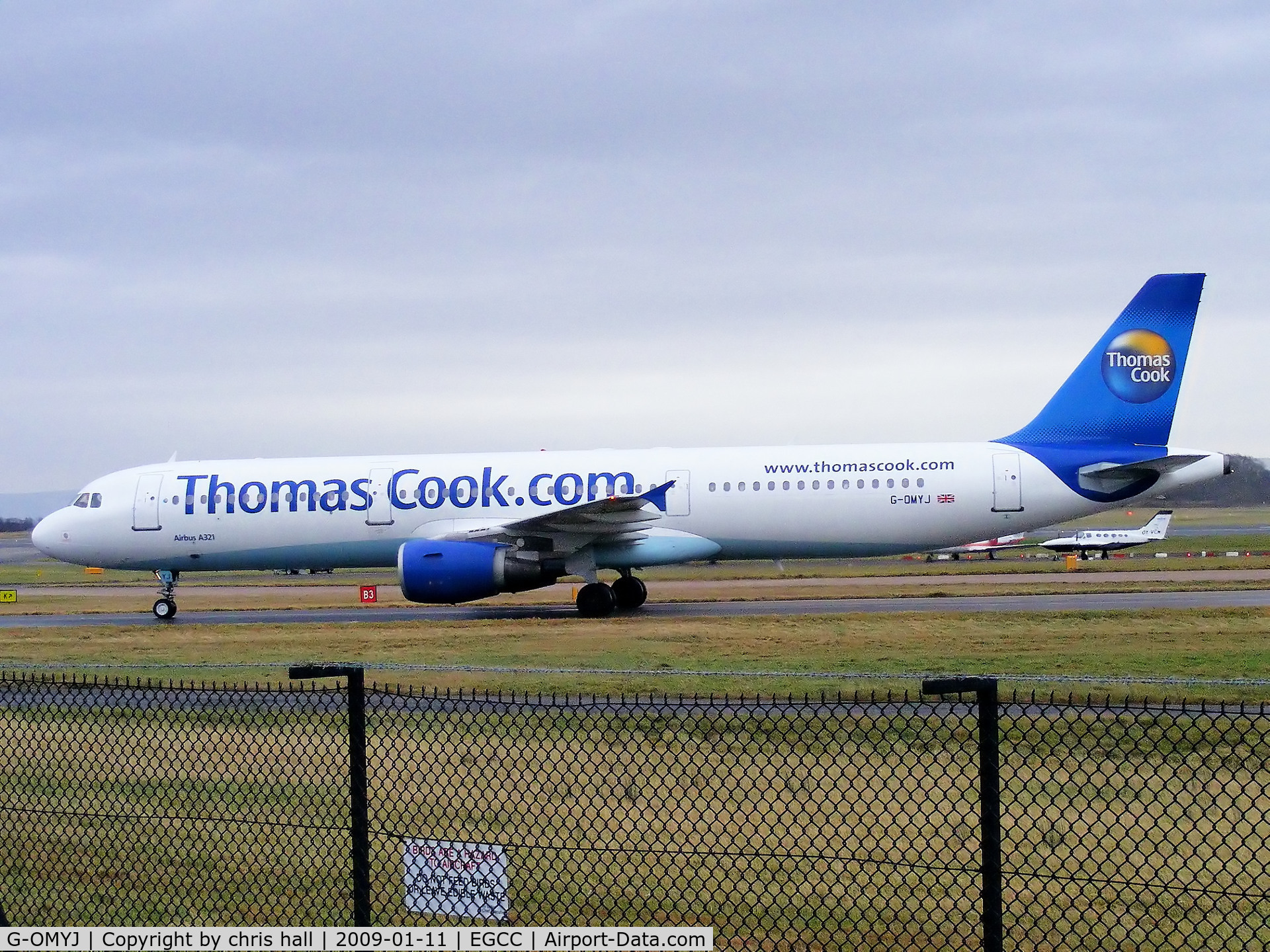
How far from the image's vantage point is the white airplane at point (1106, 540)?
167 ft

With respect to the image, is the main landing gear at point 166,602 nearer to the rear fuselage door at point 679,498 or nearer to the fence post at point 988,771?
the rear fuselage door at point 679,498

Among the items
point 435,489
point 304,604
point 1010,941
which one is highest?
point 435,489

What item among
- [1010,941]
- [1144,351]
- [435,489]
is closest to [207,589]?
[435,489]

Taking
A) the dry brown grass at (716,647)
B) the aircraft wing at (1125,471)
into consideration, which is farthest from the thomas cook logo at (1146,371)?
the dry brown grass at (716,647)

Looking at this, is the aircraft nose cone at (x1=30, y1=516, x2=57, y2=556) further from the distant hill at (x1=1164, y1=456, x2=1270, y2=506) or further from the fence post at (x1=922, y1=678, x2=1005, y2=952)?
the distant hill at (x1=1164, y1=456, x2=1270, y2=506)

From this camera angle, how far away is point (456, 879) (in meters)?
5.93

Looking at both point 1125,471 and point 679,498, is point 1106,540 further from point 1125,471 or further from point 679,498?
point 679,498

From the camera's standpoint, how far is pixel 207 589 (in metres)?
42.6

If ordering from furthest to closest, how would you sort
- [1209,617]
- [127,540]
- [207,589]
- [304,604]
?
[207,589] → [304,604] → [127,540] → [1209,617]

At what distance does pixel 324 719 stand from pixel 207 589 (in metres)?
32.3

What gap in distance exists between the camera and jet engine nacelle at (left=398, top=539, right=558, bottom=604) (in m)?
25.8

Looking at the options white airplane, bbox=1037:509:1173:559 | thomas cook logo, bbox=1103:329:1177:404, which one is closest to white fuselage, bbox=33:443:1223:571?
thomas cook logo, bbox=1103:329:1177:404

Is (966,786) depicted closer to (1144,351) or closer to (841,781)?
(841,781)

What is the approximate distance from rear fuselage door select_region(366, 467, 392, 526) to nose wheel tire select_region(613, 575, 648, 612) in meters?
5.23
